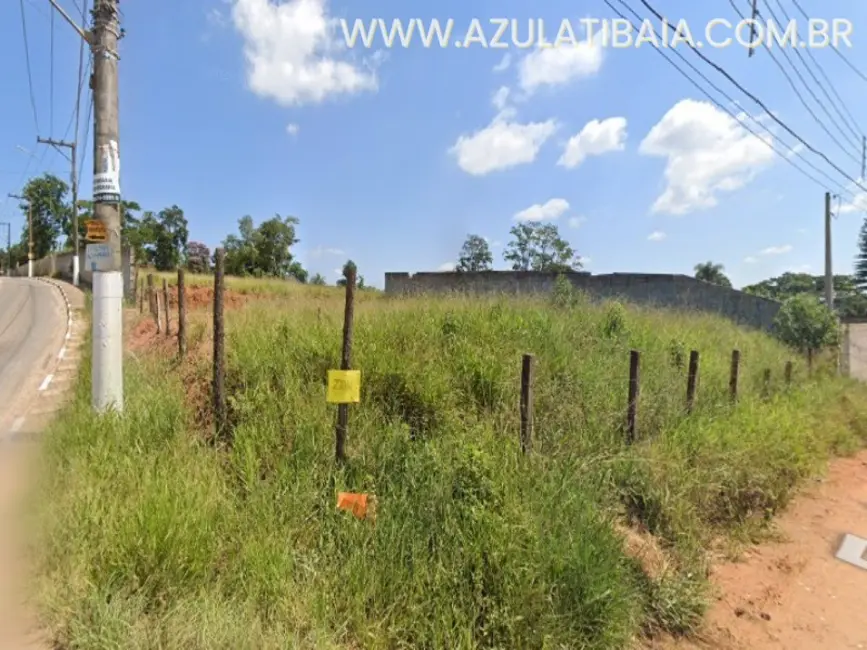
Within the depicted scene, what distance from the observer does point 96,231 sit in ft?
18.3

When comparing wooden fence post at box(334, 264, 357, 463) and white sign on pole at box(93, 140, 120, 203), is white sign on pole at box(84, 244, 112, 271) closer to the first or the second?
white sign on pole at box(93, 140, 120, 203)

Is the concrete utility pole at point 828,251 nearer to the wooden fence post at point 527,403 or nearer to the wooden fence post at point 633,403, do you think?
the wooden fence post at point 633,403

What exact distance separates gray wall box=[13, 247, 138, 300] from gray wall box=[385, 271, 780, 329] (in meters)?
11.1

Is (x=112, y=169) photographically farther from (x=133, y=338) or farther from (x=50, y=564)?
(x=133, y=338)

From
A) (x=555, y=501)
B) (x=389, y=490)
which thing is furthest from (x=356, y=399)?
(x=555, y=501)

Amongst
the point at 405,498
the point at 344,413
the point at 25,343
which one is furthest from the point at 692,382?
the point at 25,343

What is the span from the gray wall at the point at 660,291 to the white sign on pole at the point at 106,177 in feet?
39.2

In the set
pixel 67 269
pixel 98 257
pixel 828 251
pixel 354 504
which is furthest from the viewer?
pixel 67 269

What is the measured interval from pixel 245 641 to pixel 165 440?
8.38ft

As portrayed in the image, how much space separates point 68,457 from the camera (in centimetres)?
410

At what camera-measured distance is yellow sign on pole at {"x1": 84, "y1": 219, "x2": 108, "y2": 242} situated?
5.56 m

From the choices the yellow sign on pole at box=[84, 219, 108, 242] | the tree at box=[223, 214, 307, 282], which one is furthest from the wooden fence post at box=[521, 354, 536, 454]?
the tree at box=[223, 214, 307, 282]

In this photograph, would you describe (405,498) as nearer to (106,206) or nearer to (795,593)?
(795,593)

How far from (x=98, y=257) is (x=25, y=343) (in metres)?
10.2
